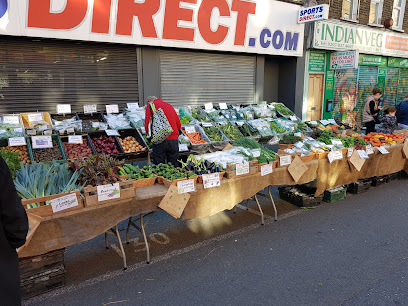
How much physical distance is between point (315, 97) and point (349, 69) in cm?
243

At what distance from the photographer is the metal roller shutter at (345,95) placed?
531 inches

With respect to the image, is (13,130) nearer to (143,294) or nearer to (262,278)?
(143,294)

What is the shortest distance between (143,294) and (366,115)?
892 cm

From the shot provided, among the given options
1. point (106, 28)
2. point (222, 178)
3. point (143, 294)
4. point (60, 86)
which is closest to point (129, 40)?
point (106, 28)

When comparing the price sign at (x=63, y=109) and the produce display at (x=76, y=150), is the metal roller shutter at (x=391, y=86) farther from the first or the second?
the produce display at (x=76, y=150)

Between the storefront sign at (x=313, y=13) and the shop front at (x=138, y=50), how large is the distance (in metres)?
0.28

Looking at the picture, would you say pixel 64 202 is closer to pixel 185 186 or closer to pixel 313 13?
pixel 185 186

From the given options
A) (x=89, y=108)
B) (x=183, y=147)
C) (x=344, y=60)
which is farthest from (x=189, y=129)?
(x=344, y=60)

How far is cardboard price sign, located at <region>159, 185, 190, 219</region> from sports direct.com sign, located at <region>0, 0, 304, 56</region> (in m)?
5.11

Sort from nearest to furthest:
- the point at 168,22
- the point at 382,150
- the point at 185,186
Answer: the point at 185,186
the point at 382,150
the point at 168,22

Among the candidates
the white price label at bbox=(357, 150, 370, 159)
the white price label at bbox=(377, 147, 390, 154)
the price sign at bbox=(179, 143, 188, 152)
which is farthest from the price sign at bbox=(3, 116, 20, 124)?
the white price label at bbox=(377, 147, 390, 154)

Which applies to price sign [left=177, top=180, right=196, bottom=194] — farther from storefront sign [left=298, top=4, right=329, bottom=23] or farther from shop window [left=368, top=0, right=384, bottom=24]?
shop window [left=368, top=0, right=384, bottom=24]

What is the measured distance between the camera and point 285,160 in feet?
17.2

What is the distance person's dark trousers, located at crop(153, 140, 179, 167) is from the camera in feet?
20.1
